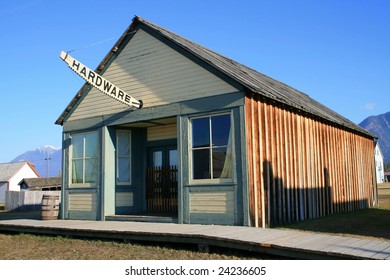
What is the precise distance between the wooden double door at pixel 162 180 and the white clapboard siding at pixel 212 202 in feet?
8.61

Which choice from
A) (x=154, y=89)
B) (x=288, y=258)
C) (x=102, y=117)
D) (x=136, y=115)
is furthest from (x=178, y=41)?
(x=288, y=258)

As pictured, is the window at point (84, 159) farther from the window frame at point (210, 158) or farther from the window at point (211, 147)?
the window at point (211, 147)

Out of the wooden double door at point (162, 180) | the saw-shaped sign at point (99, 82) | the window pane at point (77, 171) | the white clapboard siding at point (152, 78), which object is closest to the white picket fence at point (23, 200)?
the window pane at point (77, 171)

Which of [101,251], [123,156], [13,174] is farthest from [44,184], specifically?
[101,251]

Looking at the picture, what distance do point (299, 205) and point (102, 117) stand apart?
717 centimetres

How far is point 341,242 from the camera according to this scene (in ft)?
26.3

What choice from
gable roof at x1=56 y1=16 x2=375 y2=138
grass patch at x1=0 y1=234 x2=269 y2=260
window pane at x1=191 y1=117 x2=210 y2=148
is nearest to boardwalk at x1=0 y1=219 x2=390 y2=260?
grass patch at x1=0 y1=234 x2=269 y2=260

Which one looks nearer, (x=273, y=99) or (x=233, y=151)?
(x=233, y=151)

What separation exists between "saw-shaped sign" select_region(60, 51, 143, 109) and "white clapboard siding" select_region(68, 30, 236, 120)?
1.77 feet

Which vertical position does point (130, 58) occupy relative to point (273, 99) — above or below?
above

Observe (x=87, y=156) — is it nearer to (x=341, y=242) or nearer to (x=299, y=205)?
(x=299, y=205)

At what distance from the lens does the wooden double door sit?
14.9m

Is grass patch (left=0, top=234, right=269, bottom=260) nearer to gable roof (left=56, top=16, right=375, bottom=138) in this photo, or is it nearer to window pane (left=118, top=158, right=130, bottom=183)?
window pane (left=118, top=158, right=130, bottom=183)
